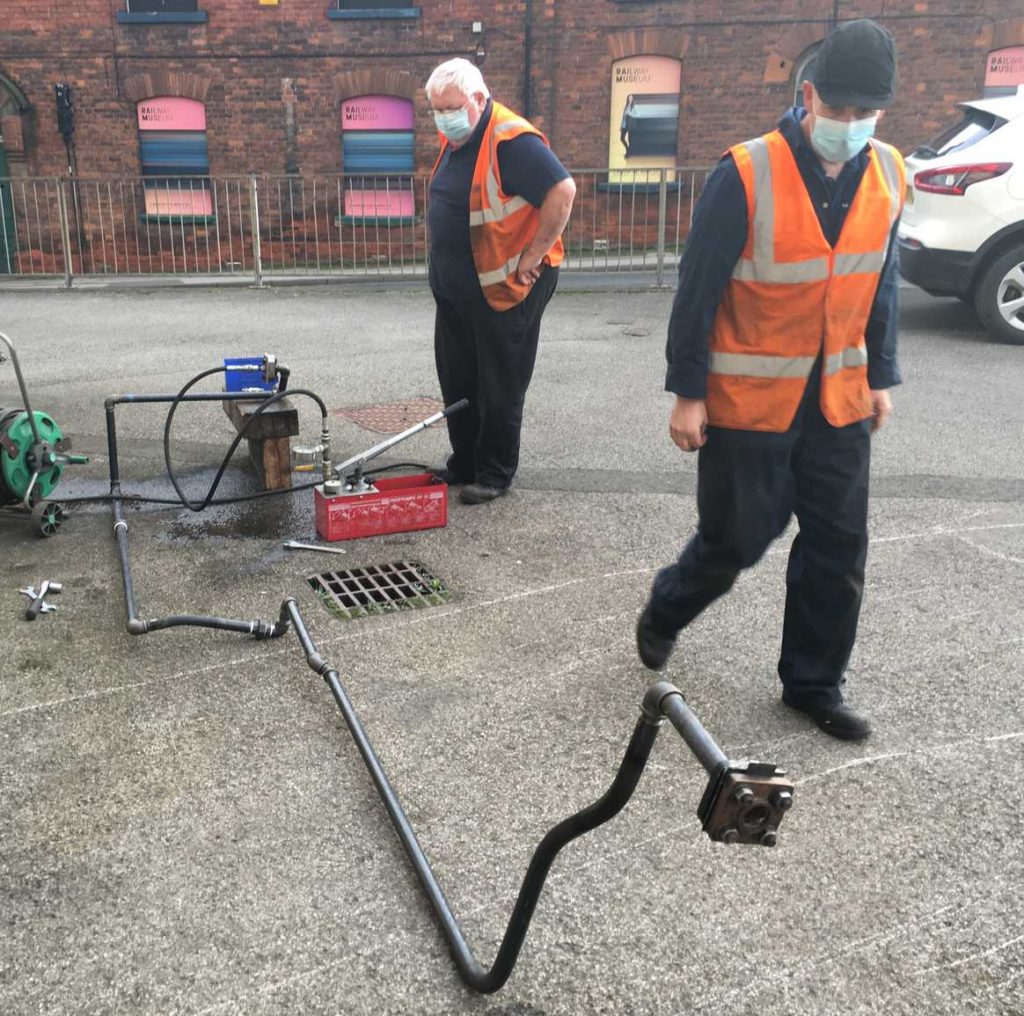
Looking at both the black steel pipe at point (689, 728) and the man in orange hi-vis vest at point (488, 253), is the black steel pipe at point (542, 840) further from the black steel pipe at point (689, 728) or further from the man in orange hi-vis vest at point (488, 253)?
the man in orange hi-vis vest at point (488, 253)

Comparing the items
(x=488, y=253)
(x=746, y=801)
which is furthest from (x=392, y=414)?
(x=746, y=801)

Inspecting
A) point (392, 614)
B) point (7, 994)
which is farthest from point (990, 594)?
point (7, 994)

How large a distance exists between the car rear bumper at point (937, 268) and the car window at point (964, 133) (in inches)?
34.6

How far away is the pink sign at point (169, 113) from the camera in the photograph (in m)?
18.5

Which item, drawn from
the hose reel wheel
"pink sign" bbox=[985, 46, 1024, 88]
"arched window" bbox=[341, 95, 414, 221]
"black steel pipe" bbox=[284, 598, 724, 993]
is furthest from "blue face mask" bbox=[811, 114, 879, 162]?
"pink sign" bbox=[985, 46, 1024, 88]

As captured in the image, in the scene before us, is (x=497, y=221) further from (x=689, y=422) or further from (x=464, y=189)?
(x=689, y=422)

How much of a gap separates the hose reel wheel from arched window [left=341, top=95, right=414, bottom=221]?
13.6 metres

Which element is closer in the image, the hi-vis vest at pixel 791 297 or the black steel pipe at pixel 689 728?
the black steel pipe at pixel 689 728

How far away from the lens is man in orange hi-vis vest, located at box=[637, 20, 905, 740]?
3057 millimetres

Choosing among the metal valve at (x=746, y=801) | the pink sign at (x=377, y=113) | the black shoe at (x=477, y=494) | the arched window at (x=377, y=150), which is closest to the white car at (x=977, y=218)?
the black shoe at (x=477, y=494)

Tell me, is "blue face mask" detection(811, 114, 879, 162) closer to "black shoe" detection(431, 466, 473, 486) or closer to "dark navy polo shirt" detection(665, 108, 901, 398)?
"dark navy polo shirt" detection(665, 108, 901, 398)

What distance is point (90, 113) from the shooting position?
60.0 feet

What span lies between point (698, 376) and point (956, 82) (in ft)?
58.5

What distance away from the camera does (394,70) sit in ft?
60.3
